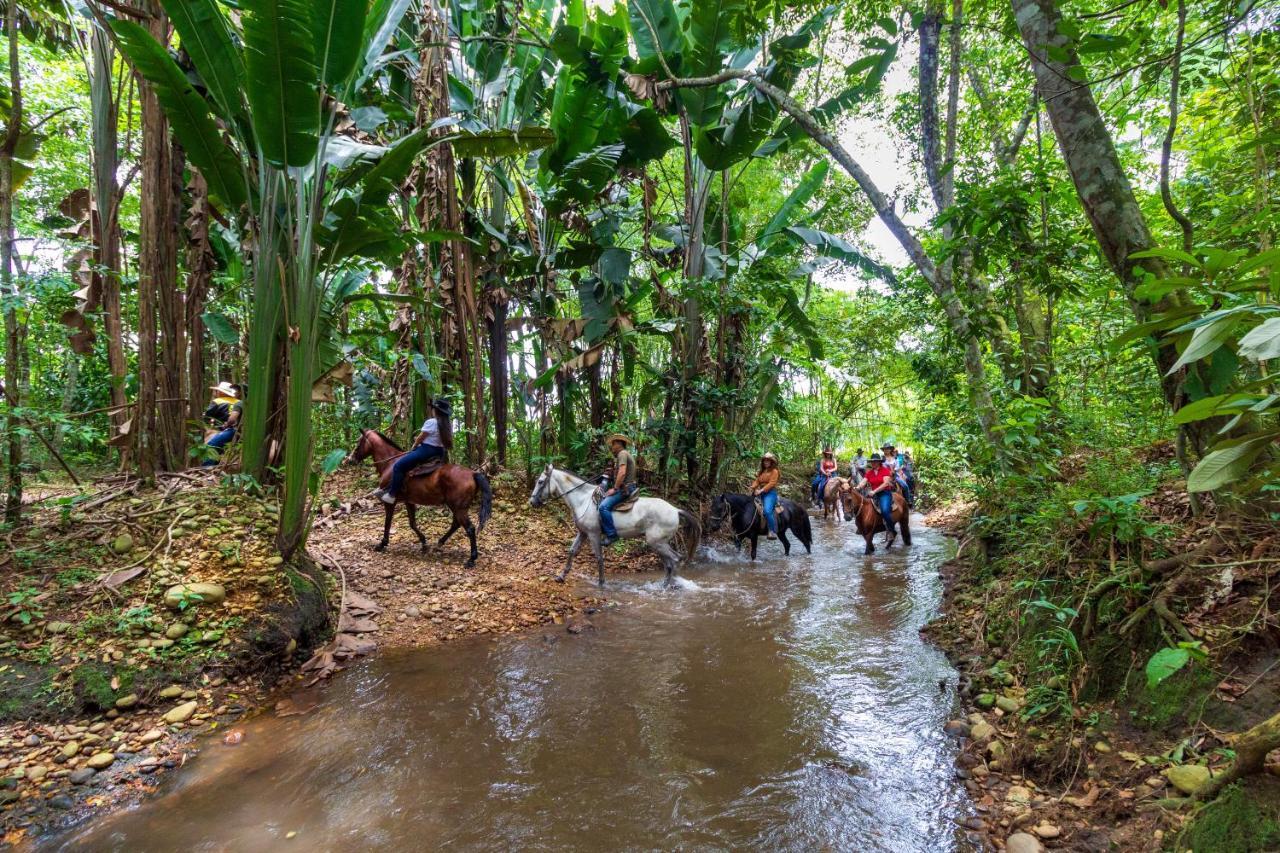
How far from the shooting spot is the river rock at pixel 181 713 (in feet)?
12.6

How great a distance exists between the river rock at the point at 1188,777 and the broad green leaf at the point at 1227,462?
1520 mm

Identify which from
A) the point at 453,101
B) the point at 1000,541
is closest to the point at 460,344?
the point at 453,101

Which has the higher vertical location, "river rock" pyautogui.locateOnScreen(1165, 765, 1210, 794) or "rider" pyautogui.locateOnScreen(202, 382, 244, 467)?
"rider" pyautogui.locateOnScreen(202, 382, 244, 467)

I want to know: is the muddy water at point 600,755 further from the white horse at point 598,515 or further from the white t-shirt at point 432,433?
the white t-shirt at point 432,433

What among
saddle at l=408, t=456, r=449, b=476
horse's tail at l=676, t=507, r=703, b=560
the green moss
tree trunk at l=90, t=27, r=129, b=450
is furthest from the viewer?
horse's tail at l=676, t=507, r=703, b=560

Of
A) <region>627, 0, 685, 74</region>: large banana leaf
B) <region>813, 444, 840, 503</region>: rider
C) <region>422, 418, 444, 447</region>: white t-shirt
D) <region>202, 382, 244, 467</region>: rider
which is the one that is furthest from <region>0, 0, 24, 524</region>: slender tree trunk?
<region>813, 444, 840, 503</region>: rider

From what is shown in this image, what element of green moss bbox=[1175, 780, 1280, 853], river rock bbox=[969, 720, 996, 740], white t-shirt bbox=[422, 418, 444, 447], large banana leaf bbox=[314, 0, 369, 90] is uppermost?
large banana leaf bbox=[314, 0, 369, 90]

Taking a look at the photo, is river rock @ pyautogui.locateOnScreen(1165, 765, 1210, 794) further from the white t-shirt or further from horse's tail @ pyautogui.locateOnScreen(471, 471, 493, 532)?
the white t-shirt

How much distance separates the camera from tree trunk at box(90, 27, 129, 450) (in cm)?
539

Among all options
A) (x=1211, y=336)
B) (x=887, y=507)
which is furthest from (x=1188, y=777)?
(x=887, y=507)

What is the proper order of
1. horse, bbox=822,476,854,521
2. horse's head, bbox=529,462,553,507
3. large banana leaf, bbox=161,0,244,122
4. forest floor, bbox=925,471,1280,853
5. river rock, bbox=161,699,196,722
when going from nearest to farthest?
forest floor, bbox=925,471,1280,853 → river rock, bbox=161,699,196,722 → large banana leaf, bbox=161,0,244,122 → horse's head, bbox=529,462,553,507 → horse, bbox=822,476,854,521

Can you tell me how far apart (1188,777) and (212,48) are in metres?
7.46

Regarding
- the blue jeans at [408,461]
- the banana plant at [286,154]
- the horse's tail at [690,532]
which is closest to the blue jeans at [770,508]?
the horse's tail at [690,532]

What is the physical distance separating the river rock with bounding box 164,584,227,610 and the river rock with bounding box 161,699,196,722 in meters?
0.76
